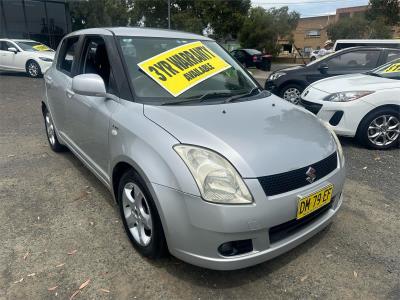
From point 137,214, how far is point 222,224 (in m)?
0.82

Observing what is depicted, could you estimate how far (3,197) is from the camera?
3.54 m

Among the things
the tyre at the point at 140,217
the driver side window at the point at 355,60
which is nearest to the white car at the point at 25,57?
the driver side window at the point at 355,60

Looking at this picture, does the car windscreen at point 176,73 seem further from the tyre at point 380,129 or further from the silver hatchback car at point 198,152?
the tyre at point 380,129

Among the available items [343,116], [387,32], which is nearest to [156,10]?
[387,32]

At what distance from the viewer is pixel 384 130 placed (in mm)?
5090

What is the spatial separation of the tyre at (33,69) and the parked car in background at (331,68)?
29.9 feet

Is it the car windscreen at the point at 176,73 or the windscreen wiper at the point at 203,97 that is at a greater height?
the car windscreen at the point at 176,73

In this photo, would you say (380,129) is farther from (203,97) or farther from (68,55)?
(68,55)

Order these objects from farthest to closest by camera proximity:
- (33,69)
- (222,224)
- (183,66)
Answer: (33,69), (183,66), (222,224)

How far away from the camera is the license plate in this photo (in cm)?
220

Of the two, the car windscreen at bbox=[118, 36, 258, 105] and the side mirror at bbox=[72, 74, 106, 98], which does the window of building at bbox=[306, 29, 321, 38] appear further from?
the side mirror at bbox=[72, 74, 106, 98]

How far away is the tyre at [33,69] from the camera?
12742 millimetres

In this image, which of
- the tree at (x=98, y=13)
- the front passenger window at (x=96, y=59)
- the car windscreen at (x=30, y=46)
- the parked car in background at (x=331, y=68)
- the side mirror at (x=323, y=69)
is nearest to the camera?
the front passenger window at (x=96, y=59)

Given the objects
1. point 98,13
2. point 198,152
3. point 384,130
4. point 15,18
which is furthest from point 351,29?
point 198,152
